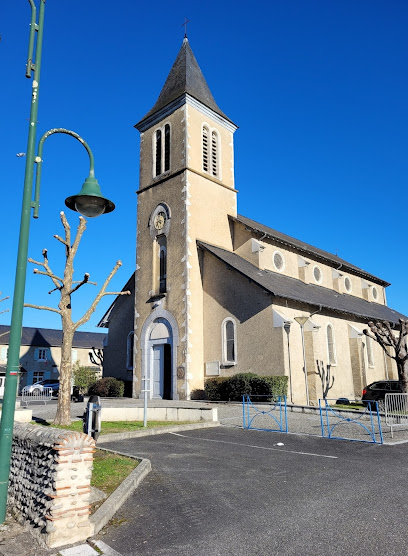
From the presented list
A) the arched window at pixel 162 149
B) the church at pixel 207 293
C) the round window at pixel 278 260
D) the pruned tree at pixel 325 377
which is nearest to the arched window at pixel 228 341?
the church at pixel 207 293

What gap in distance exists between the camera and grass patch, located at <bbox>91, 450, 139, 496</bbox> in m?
6.58

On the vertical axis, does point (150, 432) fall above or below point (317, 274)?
below

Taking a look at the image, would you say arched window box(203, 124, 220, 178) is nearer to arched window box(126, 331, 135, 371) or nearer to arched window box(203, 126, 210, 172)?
arched window box(203, 126, 210, 172)

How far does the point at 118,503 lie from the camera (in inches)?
229

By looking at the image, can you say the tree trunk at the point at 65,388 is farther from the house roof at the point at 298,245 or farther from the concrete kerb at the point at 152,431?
the house roof at the point at 298,245

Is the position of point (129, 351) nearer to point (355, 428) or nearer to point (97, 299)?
point (97, 299)

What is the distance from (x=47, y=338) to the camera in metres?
51.2

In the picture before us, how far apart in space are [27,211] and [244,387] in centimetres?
1431

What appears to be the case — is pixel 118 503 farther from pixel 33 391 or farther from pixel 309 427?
pixel 33 391

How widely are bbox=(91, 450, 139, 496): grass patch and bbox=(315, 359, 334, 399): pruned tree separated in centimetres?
1438

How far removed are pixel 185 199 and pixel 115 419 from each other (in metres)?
12.3

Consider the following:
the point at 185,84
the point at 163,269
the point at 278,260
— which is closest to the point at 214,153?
the point at 185,84

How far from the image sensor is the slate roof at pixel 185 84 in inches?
1015

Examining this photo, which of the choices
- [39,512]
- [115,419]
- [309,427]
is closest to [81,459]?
[39,512]
